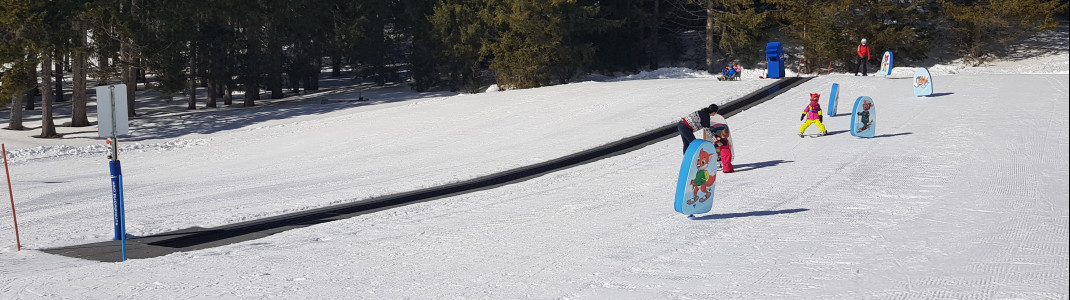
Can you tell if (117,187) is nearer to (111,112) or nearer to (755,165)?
(111,112)

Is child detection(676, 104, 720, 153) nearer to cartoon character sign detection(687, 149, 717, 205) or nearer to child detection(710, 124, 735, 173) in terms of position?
child detection(710, 124, 735, 173)

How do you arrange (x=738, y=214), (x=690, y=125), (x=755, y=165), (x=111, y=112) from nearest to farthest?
(x=111, y=112) < (x=738, y=214) < (x=690, y=125) < (x=755, y=165)

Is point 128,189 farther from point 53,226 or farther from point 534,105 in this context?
point 534,105

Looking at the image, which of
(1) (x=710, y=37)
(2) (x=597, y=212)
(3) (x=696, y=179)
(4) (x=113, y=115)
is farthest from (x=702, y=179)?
(1) (x=710, y=37)

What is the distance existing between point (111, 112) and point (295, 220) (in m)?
3.09

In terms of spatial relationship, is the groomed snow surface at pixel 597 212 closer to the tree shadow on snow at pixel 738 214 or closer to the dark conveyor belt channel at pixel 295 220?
the tree shadow on snow at pixel 738 214

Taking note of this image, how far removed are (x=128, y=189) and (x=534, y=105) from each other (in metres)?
15.0

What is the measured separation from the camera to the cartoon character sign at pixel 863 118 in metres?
18.7

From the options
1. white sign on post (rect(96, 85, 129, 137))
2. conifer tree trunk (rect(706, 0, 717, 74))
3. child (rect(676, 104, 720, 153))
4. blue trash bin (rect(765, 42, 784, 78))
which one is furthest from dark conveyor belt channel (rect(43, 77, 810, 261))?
conifer tree trunk (rect(706, 0, 717, 74))

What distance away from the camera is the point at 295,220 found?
497 inches

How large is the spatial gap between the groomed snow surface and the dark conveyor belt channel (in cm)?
40

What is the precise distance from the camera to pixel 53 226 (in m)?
12.8

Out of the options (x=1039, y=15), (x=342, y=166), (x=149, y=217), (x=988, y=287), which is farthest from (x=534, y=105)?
(x=1039, y=15)

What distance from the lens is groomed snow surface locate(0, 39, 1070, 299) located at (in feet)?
27.7
